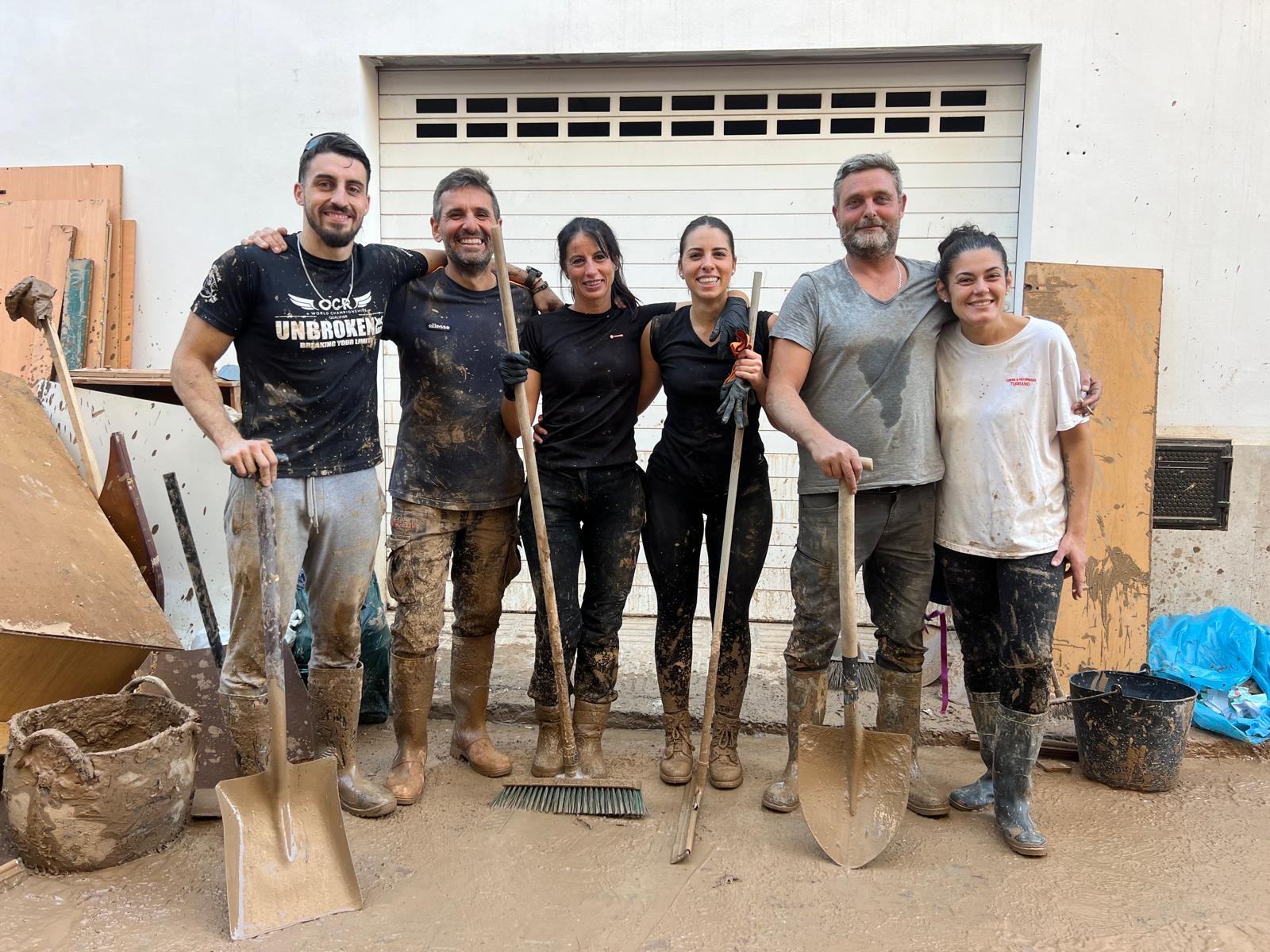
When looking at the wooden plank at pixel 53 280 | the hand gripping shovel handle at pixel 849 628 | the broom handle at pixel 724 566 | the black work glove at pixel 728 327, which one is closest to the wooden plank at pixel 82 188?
the wooden plank at pixel 53 280

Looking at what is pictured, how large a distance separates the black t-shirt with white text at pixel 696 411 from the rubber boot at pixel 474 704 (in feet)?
3.39

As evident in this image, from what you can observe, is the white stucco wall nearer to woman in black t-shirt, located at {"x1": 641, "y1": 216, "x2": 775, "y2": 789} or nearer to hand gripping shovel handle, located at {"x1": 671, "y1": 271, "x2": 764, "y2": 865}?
woman in black t-shirt, located at {"x1": 641, "y1": 216, "x2": 775, "y2": 789}

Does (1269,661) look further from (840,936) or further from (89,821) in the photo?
(89,821)

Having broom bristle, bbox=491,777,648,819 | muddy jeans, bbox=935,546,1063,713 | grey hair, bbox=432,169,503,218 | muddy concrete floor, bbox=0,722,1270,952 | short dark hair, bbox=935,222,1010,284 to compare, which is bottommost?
muddy concrete floor, bbox=0,722,1270,952

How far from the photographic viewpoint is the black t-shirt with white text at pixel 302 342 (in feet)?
9.64

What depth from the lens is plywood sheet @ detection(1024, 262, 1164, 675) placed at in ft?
14.4

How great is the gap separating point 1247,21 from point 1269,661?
3.16m

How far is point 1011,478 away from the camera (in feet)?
9.77

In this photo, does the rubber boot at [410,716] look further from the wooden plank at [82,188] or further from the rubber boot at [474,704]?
the wooden plank at [82,188]

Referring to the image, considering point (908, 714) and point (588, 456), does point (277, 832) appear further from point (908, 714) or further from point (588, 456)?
point (908, 714)

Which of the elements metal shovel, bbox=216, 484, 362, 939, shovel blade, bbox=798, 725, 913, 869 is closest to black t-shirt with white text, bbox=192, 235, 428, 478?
metal shovel, bbox=216, 484, 362, 939

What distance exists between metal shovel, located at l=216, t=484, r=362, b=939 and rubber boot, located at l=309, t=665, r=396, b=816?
501 millimetres

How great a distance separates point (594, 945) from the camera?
8.22 ft

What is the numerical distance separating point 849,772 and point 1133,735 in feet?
4.16
